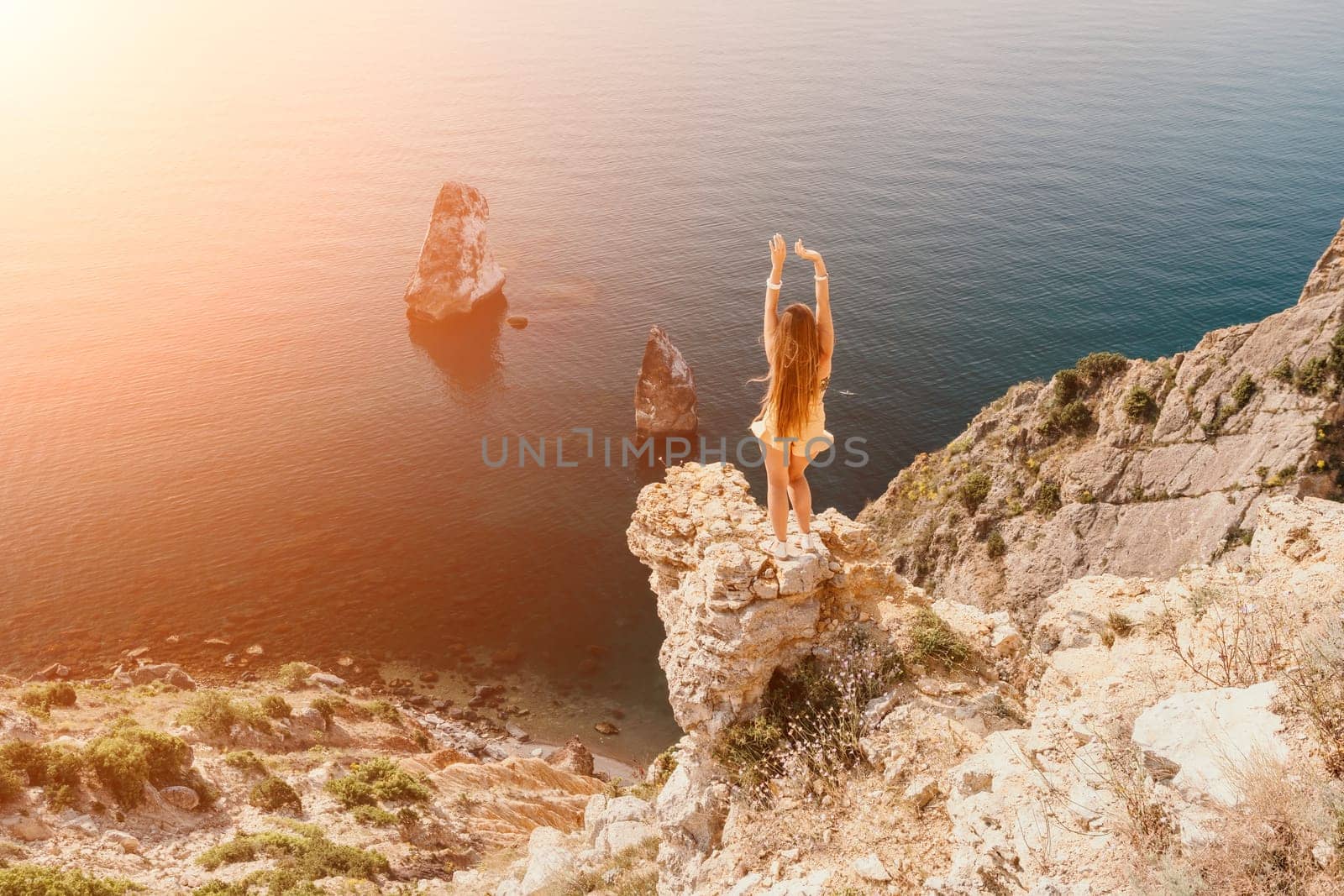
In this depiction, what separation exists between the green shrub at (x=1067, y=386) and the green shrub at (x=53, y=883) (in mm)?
41880

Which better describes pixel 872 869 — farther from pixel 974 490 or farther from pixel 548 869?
pixel 974 490

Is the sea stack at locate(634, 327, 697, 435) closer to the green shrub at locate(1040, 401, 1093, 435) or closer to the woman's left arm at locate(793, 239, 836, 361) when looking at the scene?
the green shrub at locate(1040, 401, 1093, 435)

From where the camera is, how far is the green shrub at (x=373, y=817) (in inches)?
1017

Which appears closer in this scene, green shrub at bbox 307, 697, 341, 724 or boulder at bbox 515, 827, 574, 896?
boulder at bbox 515, 827, 574, 896

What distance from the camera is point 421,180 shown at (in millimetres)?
122500

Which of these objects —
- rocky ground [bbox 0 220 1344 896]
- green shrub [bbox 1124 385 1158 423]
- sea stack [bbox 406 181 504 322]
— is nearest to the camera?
rocky ground [bbox 0 220 1344 896]

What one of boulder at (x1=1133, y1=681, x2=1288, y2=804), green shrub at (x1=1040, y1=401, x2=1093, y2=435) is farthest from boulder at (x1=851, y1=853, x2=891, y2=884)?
green shrub at (x1=1040, y1=401, x2=1093, y2=435)

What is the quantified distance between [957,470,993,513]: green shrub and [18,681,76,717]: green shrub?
136 ft

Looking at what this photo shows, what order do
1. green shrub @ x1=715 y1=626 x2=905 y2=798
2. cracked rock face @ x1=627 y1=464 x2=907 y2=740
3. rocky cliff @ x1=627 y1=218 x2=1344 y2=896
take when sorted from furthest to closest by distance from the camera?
1. cracked rock face @ x1=627 y1=464 x2=907 y2=740
2. green shrub @ x1=715 y1=626 x2=905 y2=798
3. rocky cliff @ x1=627 y1=218 x2=1344 y2=896

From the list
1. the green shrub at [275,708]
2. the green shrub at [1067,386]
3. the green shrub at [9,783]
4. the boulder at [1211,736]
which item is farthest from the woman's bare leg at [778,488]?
the green shrub at [1067,386]

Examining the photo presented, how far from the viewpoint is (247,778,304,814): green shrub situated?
2603 cm

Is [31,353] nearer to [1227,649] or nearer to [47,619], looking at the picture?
[47,619]

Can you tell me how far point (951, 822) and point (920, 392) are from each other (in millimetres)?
62270

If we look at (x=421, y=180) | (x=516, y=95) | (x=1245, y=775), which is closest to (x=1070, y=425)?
(x=1245, y=775)
